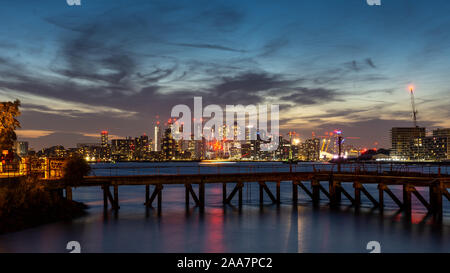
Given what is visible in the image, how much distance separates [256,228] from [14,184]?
20090 millimetres

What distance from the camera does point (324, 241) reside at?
32.7 metres

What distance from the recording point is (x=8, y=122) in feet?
138

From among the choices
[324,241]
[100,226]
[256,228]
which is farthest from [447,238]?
[100,226]

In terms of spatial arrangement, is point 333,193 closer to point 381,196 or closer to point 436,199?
point 381,196

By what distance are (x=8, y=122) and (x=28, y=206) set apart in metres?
13.3

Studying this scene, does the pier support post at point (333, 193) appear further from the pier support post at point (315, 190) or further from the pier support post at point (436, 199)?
the pier support post at point (436, 199)

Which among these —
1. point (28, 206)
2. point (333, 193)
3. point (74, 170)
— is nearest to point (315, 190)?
point (333, 193)

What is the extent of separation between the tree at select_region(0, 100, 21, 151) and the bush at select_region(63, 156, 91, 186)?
8.37 meters

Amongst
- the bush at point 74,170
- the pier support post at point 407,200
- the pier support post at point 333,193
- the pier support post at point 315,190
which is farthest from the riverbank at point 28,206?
the pier support post at point 407,200

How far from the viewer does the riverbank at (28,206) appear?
29.8 m

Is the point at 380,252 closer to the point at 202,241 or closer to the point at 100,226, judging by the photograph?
the point at 202,241

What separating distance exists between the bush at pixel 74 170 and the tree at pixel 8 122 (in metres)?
8.37

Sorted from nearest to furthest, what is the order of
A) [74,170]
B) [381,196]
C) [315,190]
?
1. [74,170]
2. [381,196]
3. [315,190]

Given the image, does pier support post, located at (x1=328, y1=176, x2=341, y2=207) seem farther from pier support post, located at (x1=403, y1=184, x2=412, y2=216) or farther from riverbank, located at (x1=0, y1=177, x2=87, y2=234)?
riverbank, located at (x1=0, y1=177, x2=87, y2=234)
